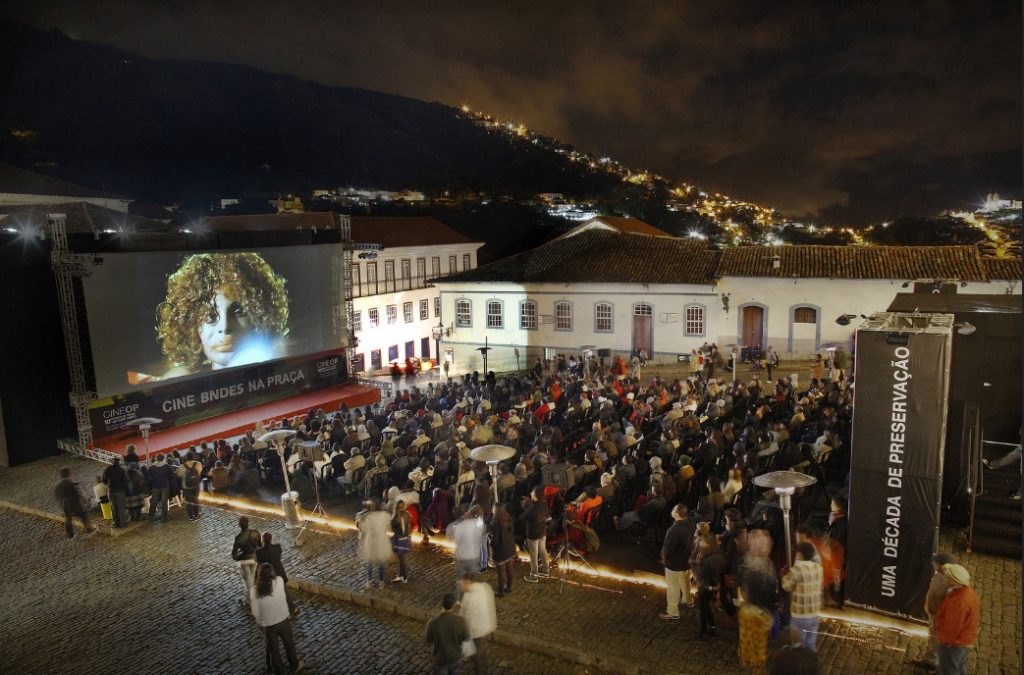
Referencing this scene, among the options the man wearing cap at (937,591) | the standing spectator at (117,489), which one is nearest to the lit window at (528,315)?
the standing spectator at (117,489)

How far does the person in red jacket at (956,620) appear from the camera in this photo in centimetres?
546

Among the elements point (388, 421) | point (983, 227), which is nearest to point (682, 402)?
point (388, 421)

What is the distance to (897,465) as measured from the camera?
669 cm

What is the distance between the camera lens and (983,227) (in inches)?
1585

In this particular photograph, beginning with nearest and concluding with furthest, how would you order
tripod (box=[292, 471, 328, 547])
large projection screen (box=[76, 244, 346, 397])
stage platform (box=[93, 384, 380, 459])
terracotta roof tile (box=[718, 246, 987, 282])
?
tripod (box=[292, 471, 328, 547]), stage platform (box=[93, 384, 380, 459]), large projection screen (box=[76, 244, 346, 397]), terracotta roof tile (box=[718, 246, 987, 282])

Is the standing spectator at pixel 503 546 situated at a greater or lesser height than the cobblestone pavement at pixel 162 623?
greater

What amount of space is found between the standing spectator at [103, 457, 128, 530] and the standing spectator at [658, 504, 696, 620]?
8.97 meters

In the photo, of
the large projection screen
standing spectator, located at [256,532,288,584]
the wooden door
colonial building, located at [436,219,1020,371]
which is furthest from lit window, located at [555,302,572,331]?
standing spectator, located at [256,532,288,584]

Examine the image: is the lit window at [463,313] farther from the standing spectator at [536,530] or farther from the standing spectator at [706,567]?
the standing spectator at [706,567]

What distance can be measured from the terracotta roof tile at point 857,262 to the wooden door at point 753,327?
1.44 m

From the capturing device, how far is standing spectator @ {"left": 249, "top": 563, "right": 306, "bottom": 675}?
639cm

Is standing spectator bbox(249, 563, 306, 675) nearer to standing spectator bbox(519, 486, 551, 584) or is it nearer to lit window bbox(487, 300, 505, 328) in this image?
standing spectator bbox(519, 486, 551, 584)

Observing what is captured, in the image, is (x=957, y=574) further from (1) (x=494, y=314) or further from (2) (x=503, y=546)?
(1) (x=494, y=314)

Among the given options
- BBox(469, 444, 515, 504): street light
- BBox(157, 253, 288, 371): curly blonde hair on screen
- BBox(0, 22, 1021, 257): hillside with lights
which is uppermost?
BBox(0, 22, 1021, 257): hillside with lights
